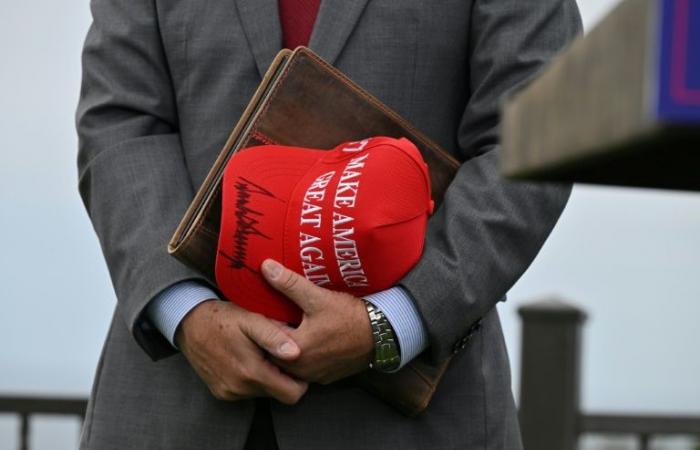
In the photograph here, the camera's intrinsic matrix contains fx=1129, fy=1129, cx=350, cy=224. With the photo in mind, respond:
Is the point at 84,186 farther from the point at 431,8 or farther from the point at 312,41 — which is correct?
the point at 431,8

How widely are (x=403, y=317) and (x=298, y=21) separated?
0.48m

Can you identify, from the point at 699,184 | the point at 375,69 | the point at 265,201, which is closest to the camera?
the point at 699,184

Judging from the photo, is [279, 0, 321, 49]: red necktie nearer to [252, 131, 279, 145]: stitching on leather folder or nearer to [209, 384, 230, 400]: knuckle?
[252, 131, 279, 145]: stitching on leather folder

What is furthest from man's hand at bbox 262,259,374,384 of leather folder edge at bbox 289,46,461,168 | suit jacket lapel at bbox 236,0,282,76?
suit jacket lapel at bbox 236,0,282,76

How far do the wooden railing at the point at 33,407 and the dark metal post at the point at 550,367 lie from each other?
1.98m

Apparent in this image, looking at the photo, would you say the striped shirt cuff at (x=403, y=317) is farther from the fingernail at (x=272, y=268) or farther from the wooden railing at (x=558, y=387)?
the wooden railing at (x=558, y=387)

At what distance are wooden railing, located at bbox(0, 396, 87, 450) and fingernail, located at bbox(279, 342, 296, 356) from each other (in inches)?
147

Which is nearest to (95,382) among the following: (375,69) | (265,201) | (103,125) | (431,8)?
(103,125)

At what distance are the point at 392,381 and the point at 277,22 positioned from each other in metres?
0.51

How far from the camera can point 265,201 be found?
1.30m

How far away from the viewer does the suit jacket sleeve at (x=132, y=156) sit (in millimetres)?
1471

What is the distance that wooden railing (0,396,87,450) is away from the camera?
484 centimetres

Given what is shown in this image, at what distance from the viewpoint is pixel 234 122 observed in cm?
154

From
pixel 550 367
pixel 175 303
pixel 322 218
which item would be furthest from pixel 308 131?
pixel 550 367
